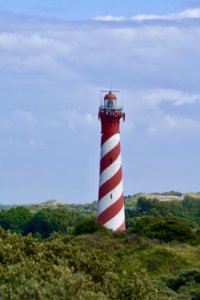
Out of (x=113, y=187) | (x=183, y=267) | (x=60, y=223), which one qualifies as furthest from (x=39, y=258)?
(x=60, y=223)

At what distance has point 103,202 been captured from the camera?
66312 millimetres

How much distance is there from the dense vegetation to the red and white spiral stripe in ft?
3.65

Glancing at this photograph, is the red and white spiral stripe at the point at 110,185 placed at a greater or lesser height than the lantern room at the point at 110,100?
lesser

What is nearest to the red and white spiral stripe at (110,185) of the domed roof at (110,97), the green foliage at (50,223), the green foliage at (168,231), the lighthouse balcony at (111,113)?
the lighthouse balcony at (111,113)

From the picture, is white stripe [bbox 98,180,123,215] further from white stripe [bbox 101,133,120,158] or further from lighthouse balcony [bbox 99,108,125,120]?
lighthouse balcony [bbox 99,108,125,120]

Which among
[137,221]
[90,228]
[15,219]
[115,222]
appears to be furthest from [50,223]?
[90,228]

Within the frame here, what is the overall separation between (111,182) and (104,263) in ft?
94.0

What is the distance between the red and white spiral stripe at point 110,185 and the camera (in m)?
66.1

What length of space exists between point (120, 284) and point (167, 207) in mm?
100491

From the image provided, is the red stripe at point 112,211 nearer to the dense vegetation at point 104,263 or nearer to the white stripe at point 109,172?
the dense vegetation at point 104,263

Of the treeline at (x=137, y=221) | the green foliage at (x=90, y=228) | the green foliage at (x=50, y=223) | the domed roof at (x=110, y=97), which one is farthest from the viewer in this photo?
the green foliage at (x=50, y=223)

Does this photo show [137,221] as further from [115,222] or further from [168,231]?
[115,222]

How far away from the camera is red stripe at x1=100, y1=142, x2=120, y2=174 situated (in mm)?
66312

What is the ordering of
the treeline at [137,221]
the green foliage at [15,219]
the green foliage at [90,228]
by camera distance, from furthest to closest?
the green foliage at [15,219] < the treeline at [137,221] < the green foliage at [90,228]
